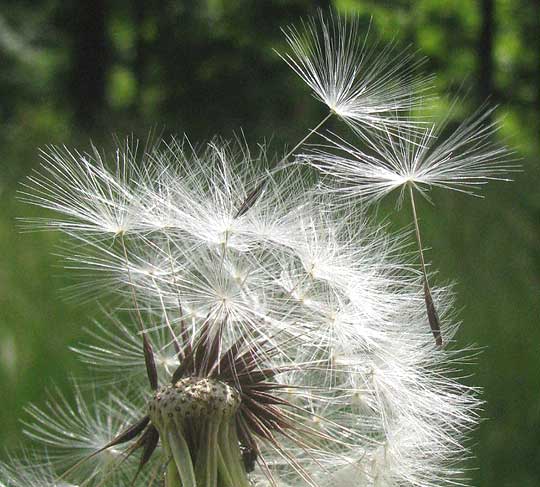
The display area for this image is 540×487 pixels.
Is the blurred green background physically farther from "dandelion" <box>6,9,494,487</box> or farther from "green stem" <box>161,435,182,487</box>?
"green stem" <box>161,435,182,487</box>

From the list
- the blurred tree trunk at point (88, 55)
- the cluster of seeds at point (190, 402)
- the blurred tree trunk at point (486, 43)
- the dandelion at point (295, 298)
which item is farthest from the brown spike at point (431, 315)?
the blurred tree trunk at point (88, 55)

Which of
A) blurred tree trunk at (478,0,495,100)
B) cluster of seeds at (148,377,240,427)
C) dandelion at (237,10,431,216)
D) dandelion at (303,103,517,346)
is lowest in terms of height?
cluster of seeds at (148,377,240,427)

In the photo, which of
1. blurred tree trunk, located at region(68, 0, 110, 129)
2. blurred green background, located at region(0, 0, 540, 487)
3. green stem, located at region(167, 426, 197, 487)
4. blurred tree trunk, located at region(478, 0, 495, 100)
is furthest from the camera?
blurred tree trunk, located at region(68, 0, 110, 129)

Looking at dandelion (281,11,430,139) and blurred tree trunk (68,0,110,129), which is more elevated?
blurred tree trunk (68,0,110,129)

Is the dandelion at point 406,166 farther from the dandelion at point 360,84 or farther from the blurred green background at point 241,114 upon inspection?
the blurred green background at point 241,114

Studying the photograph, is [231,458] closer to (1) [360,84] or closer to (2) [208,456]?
(2) [208,456]

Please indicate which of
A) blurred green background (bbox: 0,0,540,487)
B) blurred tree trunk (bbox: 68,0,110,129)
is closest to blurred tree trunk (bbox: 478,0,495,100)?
blurred green background (bbox: 0,0,540,487)

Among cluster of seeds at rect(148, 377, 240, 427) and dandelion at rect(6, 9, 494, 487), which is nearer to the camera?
cluster of seeds at rect(148, 377, 240, 427)

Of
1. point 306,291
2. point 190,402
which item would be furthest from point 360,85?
point 190,402
